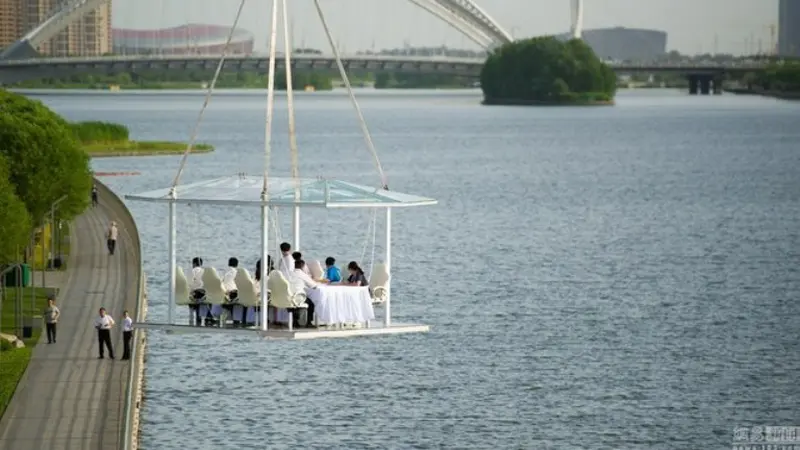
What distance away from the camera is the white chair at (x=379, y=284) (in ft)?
83.4

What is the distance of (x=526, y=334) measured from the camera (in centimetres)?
4650

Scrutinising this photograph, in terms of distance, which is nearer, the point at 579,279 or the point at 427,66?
the point at 579,279

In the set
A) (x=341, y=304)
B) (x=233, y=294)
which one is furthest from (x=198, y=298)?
(x=341, y=304)

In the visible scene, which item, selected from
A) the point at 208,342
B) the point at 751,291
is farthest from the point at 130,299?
the point at 751,291

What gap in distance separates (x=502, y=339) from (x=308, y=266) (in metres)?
20.2

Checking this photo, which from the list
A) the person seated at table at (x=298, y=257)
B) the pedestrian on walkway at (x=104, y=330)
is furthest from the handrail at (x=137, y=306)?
the person seated at table at (x=298, y=257)

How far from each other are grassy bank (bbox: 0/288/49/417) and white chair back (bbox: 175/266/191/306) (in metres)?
7.29

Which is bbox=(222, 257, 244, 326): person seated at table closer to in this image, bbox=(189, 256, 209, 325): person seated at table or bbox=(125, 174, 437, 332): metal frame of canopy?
bbox=(189, 256, 209, 325): person seated at table

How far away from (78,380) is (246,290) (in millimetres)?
10564

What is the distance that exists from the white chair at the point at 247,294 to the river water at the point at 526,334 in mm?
8885

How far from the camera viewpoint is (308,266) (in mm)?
25719

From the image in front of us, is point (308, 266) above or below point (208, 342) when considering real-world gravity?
above

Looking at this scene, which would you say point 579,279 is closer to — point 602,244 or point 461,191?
point 602,244

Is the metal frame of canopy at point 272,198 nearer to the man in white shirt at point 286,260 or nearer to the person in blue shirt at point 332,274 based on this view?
the man in white shirt at point 286,260
